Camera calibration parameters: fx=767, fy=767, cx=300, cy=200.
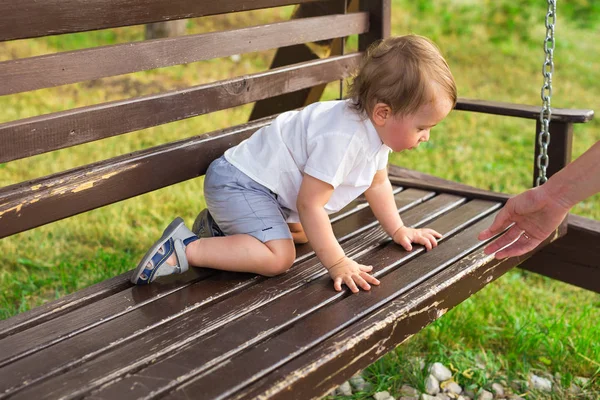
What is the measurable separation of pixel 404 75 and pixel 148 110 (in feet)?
2.69

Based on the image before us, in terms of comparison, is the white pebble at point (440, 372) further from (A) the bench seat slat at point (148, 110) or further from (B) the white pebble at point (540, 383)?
(A) the bench seat slat at point (148, 110)

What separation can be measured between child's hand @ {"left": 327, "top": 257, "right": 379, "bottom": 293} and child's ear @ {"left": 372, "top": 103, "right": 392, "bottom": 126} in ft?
1.38

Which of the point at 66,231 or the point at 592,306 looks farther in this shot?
the point at 66,231

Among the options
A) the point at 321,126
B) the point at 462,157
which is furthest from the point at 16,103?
the point at 321,126

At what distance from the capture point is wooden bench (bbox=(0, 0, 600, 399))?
179cm

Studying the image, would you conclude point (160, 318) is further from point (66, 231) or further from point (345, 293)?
point (66, 231)

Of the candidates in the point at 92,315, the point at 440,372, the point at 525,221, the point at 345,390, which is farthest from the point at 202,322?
the point at 440,372

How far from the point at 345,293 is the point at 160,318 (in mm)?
531

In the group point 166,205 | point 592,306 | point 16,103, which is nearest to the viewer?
point 592,306

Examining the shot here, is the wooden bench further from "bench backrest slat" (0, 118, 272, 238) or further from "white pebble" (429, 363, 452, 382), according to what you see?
"white pebble" (429, 363, 452, 382)

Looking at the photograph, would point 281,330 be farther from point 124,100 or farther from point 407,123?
point 124,100

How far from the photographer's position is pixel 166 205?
4195mm

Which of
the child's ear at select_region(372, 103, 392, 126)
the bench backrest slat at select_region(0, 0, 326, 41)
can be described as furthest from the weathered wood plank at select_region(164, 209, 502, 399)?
the bench backrest slat at select_region(0, 0, 326, 41)

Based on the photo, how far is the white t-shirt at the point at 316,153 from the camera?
2.27 meters
